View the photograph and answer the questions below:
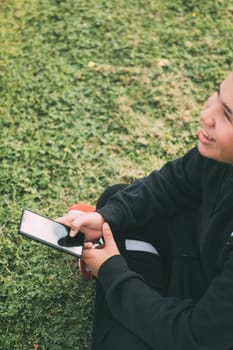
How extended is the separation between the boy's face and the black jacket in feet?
0.47

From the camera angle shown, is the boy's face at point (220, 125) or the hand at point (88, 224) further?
the hand at point (88, 224)

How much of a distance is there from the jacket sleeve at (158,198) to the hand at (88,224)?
39mm

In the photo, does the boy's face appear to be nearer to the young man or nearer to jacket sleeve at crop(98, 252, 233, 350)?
the young man

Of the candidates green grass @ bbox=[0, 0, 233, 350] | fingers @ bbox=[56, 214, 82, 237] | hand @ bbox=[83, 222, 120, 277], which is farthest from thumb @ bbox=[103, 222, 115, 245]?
green grass @ bbox=[0, 0, 233, 350]

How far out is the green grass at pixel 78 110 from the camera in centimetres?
256

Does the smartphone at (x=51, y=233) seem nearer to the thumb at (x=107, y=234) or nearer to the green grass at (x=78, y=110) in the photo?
the thumb at (x=107, y=234)

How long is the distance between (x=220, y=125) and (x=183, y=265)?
678 millimetres

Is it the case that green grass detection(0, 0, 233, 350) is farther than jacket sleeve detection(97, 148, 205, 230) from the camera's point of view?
Yes

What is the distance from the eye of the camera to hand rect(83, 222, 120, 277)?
6.73 ft

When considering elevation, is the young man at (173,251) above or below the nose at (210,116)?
below

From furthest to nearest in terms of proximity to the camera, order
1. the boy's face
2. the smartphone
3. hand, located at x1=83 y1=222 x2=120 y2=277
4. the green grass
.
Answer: the green grass, the smartphone, hand, located at x1=83 y1=222 x2=120 y2=277, the boy's face

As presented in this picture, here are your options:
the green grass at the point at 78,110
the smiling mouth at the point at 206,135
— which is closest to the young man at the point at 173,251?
the smiling mouth at the point at 206,135

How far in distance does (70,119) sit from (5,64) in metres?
0.64

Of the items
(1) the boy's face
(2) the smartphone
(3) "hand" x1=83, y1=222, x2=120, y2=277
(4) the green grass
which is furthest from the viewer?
(4) the green grass
